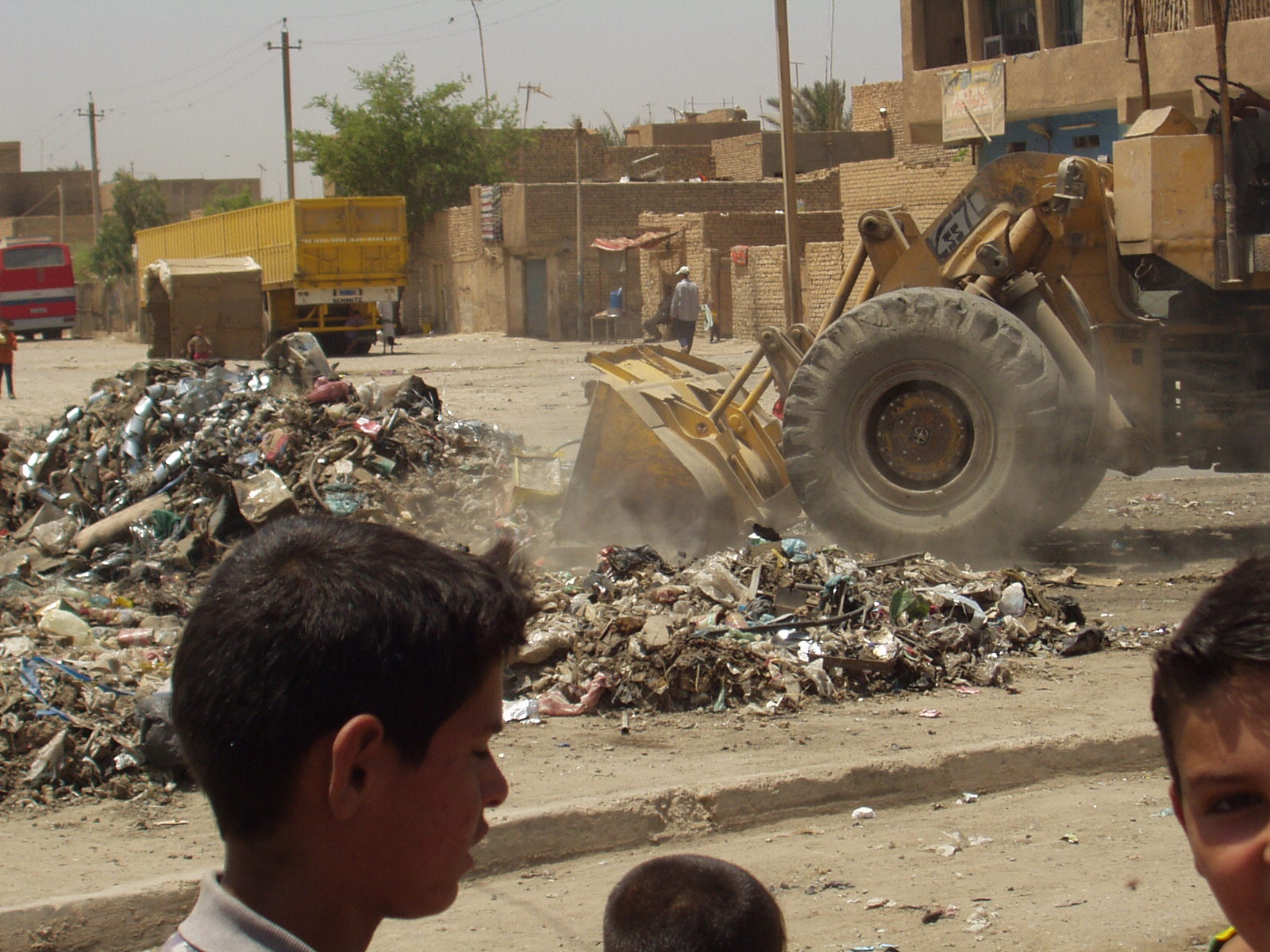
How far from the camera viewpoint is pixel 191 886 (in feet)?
12.7

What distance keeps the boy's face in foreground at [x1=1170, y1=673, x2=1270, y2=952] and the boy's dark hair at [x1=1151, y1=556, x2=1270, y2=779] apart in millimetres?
17

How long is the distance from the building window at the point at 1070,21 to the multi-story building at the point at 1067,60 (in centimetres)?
2

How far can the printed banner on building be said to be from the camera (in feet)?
71.6

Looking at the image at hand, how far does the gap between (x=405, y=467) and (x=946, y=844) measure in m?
5.93

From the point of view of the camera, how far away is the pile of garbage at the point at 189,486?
7230 millimetres

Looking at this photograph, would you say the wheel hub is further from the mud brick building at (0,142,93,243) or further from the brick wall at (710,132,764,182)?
the mud brick building at (0,142,93,243)

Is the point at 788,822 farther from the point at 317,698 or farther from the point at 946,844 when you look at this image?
the point at 317,698

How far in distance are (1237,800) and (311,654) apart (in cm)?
82

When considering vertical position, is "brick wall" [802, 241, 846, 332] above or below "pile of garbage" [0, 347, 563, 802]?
above

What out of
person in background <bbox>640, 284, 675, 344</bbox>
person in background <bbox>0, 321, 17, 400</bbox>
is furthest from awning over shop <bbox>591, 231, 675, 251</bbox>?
person in background <bbox>0, 321, 17, 400</bbox>

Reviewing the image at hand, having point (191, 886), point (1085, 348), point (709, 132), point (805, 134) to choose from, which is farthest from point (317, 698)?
point (709, 132)

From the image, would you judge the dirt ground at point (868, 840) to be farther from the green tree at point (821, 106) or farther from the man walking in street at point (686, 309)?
the green tree at point (821, 106)

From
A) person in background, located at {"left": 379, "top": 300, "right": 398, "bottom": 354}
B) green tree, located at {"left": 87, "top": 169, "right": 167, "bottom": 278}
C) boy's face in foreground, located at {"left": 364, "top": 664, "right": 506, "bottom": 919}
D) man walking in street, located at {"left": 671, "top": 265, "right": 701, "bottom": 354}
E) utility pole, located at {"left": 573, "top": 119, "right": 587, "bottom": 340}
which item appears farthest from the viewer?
green tree, located at {"left": 87, "top": 169, "right": 167, "bottom": 278}

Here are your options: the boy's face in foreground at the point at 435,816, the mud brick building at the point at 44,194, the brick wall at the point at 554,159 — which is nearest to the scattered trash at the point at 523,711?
the boy's face in foreground at the point at 435,816
